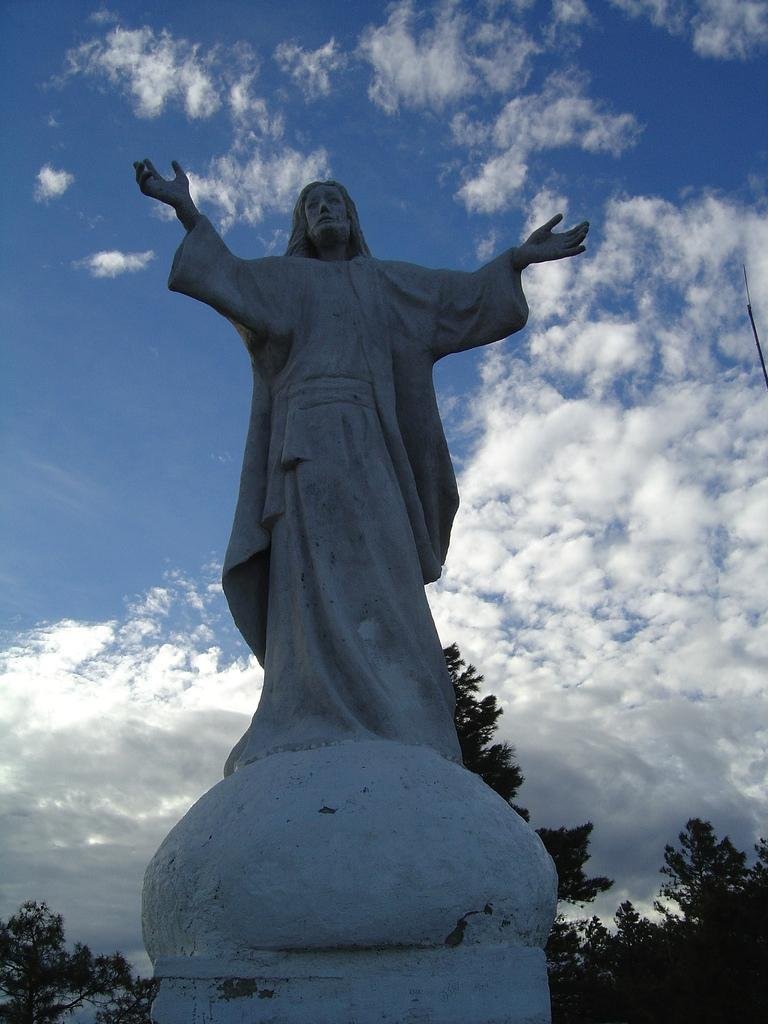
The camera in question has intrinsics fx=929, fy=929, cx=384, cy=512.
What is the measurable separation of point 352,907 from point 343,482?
2.09m

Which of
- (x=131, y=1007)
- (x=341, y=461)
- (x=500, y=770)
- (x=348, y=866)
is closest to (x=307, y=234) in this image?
(x=341, y=461)

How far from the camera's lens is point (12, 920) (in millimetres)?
11523

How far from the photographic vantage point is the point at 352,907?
3076mm

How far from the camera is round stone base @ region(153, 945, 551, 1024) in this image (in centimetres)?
297

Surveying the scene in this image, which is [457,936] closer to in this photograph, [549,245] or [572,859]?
[549,245]

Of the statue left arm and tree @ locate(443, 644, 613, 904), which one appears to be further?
tree @ locate(443, 644, 613, 904)

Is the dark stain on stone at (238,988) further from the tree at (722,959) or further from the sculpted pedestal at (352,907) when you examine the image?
the tree at (722,959)

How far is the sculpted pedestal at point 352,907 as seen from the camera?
3.03 metres

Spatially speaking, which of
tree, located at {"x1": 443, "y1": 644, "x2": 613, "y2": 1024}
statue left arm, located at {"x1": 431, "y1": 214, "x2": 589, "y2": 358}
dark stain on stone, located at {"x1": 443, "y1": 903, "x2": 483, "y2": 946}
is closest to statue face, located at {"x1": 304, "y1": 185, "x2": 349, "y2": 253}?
statue left arm, located at {"x1": 431, "y1": 214, "x2": 589, "y2": 358}

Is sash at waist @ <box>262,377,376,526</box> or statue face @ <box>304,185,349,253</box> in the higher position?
statue face @ <box>304,185,349,253</box>

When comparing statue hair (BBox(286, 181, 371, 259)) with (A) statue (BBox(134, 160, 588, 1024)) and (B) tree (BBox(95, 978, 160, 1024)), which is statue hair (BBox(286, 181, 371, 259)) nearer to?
(A) statue (BBox(134, 160, 588, 1024))

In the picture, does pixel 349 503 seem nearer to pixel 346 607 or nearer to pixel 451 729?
pixel 346 607

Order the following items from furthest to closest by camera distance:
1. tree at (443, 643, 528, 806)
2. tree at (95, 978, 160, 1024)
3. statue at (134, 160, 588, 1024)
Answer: tree at (443, 643, 528, 806), tree at (95, 978, 160, 1024), statue at (134, 160, 588, 1024)

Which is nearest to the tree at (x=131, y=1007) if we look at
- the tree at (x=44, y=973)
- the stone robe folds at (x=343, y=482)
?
the tree at (x=44, y=973)
